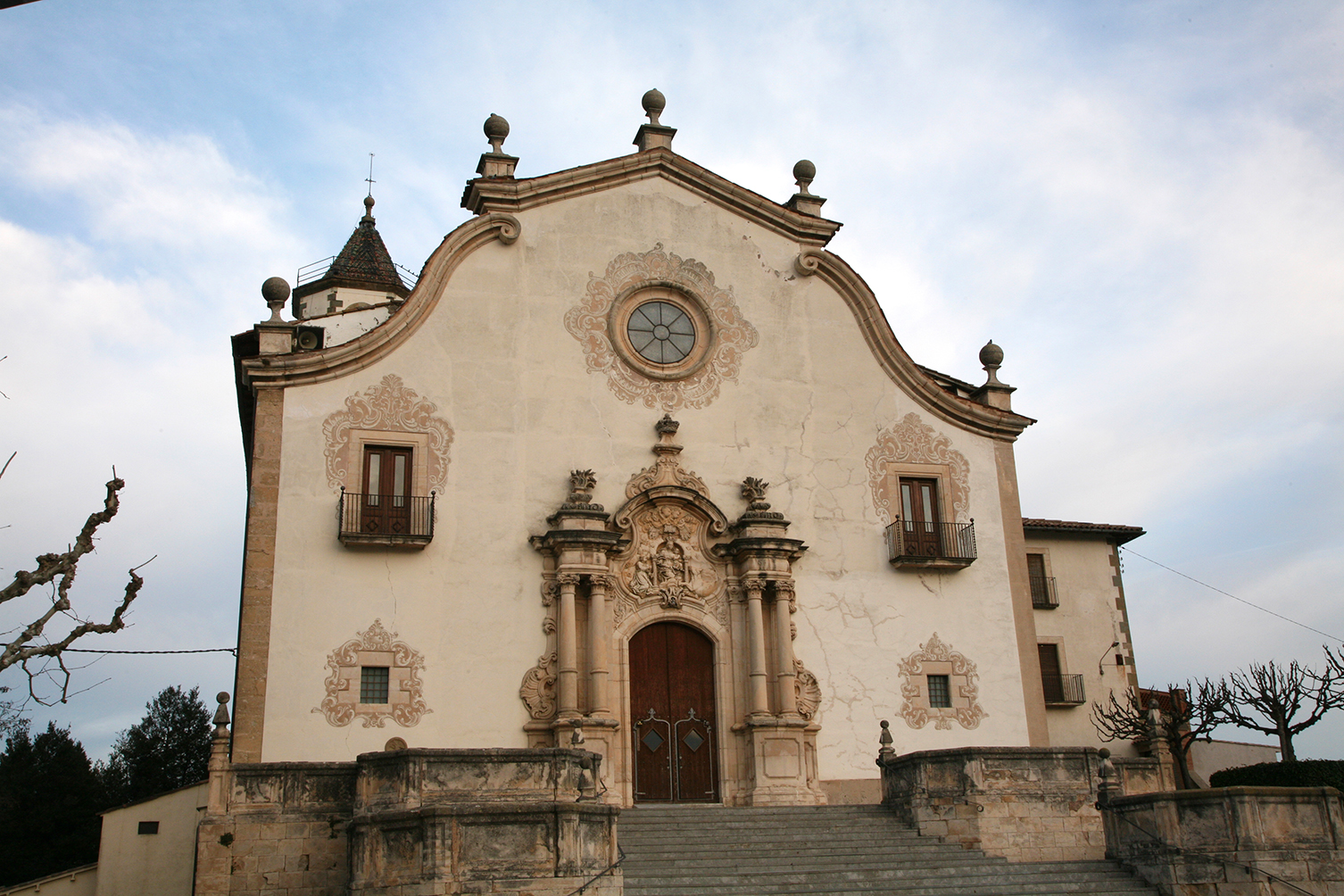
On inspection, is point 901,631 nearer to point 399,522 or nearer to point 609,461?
point 609,461

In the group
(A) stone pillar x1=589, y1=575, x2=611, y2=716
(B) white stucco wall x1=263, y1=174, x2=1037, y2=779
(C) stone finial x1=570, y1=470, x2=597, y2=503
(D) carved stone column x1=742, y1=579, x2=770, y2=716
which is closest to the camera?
(B) white stucco wall x1=263, y1=174, x2=1037, y2=779

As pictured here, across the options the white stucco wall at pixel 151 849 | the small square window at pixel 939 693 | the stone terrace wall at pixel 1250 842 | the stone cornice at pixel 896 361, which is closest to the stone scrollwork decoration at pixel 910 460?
the stone cornice at pixel 896 361

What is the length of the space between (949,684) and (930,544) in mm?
2475

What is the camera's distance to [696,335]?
72.9ft

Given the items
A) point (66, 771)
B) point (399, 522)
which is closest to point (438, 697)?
point (399, 522)

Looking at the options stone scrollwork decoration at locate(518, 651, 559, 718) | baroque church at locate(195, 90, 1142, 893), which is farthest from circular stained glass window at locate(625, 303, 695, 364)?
stone scrollwork decoration at locate(518, 651, 559, 718)

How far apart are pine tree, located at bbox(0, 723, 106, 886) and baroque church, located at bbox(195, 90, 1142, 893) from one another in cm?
2189

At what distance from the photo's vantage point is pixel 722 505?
69.6 feet

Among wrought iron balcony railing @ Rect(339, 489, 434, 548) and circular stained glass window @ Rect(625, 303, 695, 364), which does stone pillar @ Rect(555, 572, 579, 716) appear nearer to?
wrought iron balcony railing @ Rect(339, 489, 434, 548)

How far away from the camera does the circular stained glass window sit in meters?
21.9

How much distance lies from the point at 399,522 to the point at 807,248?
9427 millimetres

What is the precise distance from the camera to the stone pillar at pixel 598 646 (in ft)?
62.6

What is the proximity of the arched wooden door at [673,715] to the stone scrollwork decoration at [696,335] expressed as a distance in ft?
13.5

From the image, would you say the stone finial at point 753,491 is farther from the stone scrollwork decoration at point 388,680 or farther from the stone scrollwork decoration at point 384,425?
the stone scrollwork decoration at point 388,680
